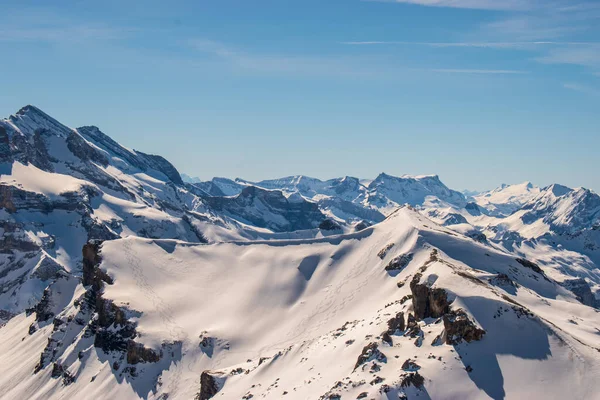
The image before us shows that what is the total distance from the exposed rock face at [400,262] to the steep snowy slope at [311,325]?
0.29 m

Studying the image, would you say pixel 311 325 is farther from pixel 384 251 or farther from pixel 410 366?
pixel 410 366

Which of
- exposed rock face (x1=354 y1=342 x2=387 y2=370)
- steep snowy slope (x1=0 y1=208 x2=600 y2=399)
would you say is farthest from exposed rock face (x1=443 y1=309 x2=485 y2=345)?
exposed rock face (x1=354 y1=342 x2=387 y2=370)

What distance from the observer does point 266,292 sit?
127m

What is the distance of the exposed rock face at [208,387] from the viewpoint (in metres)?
87.4

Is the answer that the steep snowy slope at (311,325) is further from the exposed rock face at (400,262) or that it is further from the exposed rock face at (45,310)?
the exposed rock face at (45,310)

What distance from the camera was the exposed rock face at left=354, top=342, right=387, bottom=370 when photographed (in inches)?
2515

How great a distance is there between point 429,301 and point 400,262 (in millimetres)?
44694

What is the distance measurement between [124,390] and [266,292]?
1440 inches

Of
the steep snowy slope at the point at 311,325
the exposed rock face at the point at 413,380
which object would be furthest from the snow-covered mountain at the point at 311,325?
the steep snowy slope at the point at 311,325

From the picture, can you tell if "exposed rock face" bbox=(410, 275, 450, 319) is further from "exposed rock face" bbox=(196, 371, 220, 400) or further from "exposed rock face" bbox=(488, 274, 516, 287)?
"exposed rock face" bbox=(196, 371, 220, 400)

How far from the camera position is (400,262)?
118 metres

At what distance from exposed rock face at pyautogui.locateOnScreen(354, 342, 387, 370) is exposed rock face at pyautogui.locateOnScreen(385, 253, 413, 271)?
2003 inches

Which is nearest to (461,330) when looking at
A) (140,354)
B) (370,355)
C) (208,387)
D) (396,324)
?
(370,355)

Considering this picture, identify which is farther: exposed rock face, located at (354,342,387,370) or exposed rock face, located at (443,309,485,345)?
exposed rock face, located at (354,342,387,370)
